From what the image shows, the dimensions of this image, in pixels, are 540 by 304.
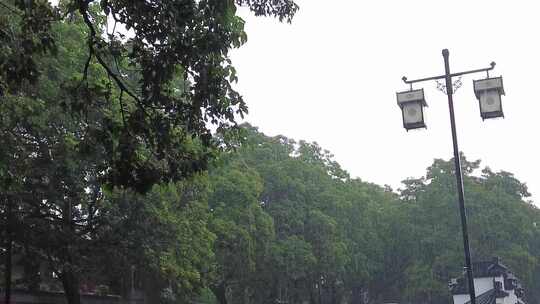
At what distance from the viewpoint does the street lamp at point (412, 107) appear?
11.0 m

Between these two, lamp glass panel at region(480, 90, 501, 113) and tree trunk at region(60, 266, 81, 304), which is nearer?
lamp glass panel at region(480, 90, 501, 113)

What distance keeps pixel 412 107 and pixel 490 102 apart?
1.20 m

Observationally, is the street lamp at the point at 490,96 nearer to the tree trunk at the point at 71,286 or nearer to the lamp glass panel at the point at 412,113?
the lamp glass panel at the point at 412,113

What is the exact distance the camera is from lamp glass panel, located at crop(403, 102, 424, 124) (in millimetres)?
10984

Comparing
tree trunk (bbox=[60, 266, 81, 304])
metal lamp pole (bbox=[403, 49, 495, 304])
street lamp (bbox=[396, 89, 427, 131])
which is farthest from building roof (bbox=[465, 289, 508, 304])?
tree trunk (bbox=[60, 266, 81, 304])

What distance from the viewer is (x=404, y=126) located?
11.0 m

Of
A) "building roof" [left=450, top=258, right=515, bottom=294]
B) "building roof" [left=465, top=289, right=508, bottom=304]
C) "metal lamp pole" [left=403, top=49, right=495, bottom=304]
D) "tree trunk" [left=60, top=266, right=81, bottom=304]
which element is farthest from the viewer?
"tree trunk" [left=60, top=266, right=81, bottom=304]

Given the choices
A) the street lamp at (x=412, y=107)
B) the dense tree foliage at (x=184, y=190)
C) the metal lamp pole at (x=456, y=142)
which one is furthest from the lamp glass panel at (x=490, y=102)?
the dense tree foliage at (x=184, y=190)

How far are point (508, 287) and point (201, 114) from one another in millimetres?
10696

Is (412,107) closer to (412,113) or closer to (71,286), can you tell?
(412,113)

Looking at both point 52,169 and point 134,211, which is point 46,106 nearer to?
point 52,169

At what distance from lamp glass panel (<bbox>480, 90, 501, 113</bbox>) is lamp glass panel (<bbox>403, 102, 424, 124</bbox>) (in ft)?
3.14

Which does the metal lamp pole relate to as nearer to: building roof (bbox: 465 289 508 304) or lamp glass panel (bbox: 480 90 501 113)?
lamp glass panel (bbox: 480 90 501 113)

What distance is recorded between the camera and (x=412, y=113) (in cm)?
1102
